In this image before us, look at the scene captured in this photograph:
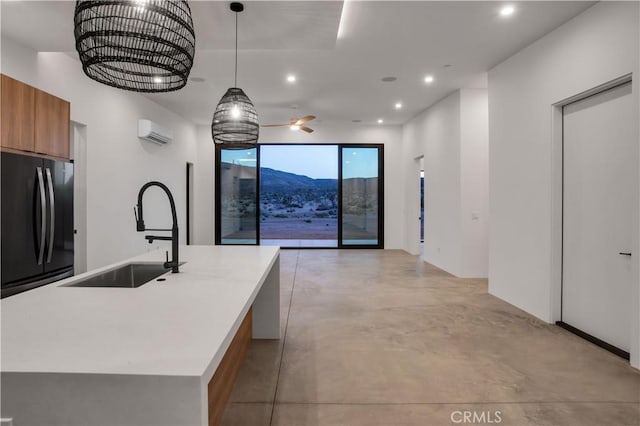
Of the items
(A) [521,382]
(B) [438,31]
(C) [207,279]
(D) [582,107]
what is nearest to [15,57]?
(C) [207,279]

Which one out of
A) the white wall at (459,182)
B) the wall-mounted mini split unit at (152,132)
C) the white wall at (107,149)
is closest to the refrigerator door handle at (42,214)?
the white wall at (107,149)

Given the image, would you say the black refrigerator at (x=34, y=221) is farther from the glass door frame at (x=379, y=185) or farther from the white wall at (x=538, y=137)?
the glass door frame at (x=379, y=185)

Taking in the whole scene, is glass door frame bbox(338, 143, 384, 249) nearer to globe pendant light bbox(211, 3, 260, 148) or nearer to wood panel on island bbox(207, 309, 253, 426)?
globe pendant light bbox(211, 3, 260, 148)

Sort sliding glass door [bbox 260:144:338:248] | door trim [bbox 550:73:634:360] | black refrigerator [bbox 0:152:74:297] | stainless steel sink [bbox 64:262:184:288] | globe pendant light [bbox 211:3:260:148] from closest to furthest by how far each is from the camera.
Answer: stainless steel sink [bbox 64:262:184:288]
black refrigerator [bbox 0:152:74:297]
globe pendant light [bbox 211:3:260:148]
door trim [bbox 550:73:634:360]
sliding glass door [bbox 260:144:338:248]

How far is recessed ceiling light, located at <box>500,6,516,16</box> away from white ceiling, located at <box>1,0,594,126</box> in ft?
0.18

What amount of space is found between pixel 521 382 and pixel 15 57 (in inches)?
207

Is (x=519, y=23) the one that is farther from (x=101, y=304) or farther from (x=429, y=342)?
(x=101, y=304)

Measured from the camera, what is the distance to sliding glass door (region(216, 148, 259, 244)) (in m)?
9.49

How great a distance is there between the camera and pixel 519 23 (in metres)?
3.69

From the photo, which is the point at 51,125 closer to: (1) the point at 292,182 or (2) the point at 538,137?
(2) the point at 538,137

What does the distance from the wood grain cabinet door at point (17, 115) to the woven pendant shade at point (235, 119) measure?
62.2 inches

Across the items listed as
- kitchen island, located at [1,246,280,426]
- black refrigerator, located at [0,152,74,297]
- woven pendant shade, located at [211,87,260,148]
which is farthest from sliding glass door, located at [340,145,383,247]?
kitchen island, located at [1,246,280,426]

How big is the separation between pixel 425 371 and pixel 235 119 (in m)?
2.56

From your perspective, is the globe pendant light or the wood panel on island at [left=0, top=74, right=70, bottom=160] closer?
the wood panel on island at [left=0, top=74, right=70, bottom=160]
